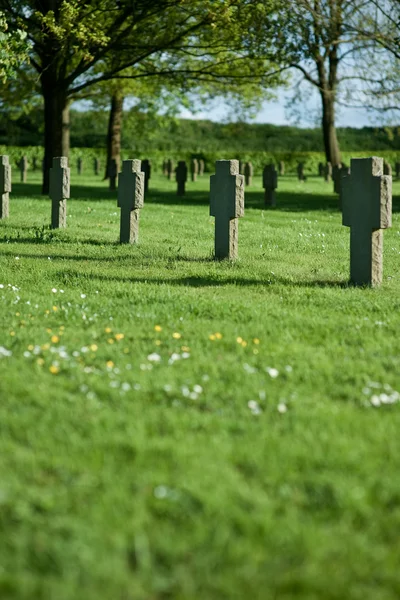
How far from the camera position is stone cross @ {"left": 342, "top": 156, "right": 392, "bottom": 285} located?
905cm

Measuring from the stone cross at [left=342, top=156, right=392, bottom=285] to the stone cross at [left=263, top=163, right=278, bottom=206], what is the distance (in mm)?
13539

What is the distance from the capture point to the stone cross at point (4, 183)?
16531 millimetres

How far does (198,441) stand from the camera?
4316 mm

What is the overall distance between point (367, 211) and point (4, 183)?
957 centimetres

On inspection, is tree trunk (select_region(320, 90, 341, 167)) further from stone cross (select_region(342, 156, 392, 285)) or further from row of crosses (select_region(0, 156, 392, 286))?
stone cross (select_region(342, 156, 392, 285))

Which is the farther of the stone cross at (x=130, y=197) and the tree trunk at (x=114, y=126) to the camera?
the tree trunk at (x=114, y=126)

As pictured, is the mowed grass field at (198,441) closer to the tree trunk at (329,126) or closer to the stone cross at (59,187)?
the stone cross at (59,187)

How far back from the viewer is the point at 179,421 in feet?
15.1

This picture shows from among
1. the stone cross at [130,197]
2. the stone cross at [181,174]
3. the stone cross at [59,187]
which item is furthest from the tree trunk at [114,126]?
the stone cross at [130,197]

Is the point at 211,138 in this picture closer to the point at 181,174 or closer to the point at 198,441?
the point at 181,174

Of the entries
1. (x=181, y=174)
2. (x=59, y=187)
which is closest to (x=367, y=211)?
(x=59, y=187)

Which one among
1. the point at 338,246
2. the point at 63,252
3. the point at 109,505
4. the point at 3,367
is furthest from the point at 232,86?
the point at 109,505

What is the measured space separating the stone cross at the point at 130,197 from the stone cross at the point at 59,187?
90.6 inches

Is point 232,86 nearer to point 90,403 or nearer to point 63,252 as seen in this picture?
point 63,252
